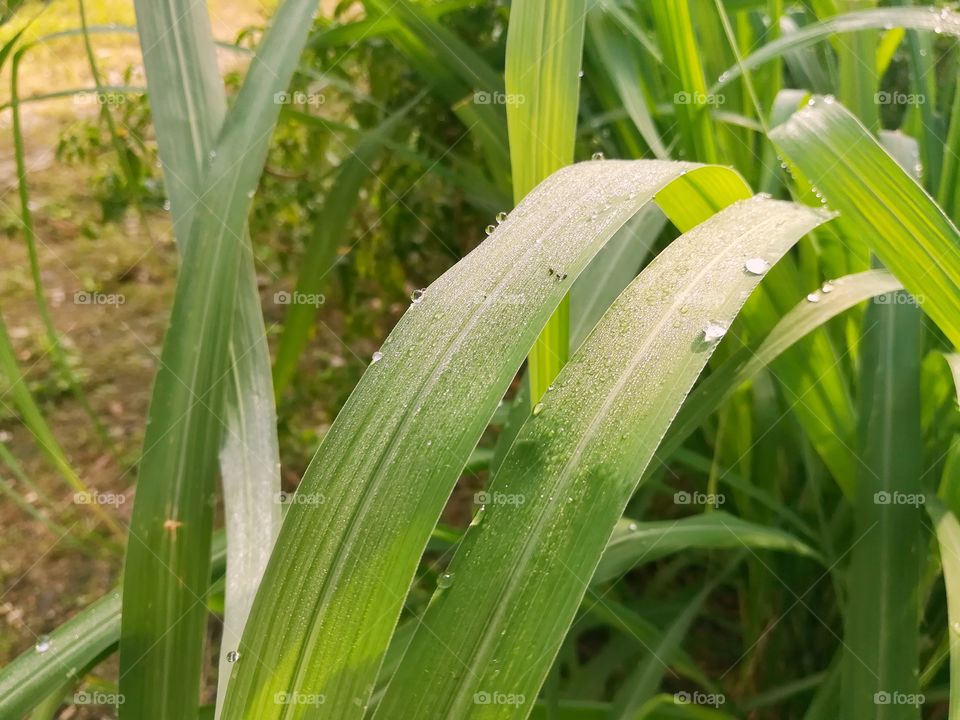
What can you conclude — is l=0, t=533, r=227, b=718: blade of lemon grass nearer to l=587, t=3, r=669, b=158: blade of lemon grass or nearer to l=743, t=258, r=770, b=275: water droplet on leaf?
l=743, t=258, r=770, b=275: water droplet on leaf

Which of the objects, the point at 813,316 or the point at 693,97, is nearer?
the point at 813,316

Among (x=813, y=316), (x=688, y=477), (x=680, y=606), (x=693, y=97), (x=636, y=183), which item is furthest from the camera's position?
(x=688, y=477)

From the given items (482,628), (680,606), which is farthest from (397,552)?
(680,606)

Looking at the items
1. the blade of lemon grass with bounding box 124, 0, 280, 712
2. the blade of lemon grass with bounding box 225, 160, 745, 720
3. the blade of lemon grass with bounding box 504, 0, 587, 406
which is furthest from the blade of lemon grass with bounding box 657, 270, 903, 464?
the blade of lemon grass with bounding box 124, 0, 280, 712

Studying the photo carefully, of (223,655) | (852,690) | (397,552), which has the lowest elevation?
(852,690)

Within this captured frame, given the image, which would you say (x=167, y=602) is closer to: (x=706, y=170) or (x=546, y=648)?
(x=546, y=648)

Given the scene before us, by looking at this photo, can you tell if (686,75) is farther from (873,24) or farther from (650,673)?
(650,673)
